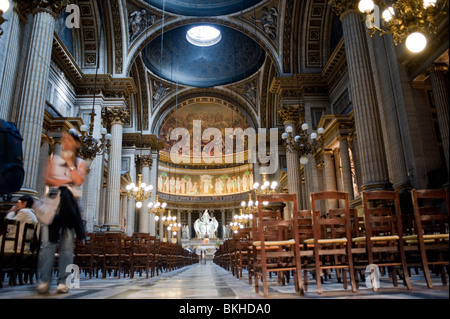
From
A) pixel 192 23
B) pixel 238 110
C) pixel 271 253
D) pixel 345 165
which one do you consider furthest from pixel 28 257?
pixel 238 110

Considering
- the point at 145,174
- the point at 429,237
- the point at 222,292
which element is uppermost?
the point at 145,174

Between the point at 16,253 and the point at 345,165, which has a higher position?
the point at 345,165

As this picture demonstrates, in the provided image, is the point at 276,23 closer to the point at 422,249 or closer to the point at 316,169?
the point at 316,169

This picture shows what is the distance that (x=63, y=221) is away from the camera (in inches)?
121

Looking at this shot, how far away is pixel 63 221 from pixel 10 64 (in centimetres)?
550

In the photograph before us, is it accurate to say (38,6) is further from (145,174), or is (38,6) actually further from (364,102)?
(145,174)

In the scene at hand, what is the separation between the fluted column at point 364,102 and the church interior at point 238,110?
0.03 meters

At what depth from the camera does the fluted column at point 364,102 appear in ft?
22.9

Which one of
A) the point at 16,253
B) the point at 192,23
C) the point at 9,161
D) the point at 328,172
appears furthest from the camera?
the point at 192,23

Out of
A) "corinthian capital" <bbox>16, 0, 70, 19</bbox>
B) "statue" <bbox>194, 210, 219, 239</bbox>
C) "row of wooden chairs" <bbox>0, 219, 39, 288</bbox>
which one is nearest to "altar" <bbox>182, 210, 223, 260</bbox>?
"statue" <bbox>194, 210, 219, 239</bbox>

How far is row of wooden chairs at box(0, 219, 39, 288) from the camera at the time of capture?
4.43 m

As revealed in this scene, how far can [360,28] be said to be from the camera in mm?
7863

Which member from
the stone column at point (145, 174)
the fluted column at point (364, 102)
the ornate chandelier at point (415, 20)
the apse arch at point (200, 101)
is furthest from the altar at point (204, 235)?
the ornate chandelier at point (415, 20)
